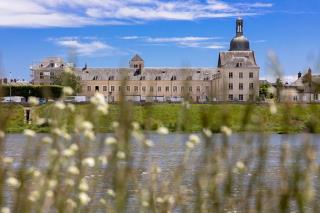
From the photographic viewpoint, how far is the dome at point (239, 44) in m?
133

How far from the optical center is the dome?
436ft

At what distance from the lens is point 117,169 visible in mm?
4496

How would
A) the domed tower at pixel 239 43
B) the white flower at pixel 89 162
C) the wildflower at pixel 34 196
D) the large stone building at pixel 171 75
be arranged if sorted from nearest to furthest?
the white flower at pixel 89 162 → the wildflower at pixel 34 196 → the large stone building at pixel 171 75 → the domed tower at pixel 239 43

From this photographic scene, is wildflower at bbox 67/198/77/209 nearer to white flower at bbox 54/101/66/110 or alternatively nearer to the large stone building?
white flower at bbox 54/101/66/110

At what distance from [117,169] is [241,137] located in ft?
3.12

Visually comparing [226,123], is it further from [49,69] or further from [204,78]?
[49,69]

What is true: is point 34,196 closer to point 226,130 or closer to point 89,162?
point 89,162

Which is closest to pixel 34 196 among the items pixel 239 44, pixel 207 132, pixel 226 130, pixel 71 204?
pixel 71 204

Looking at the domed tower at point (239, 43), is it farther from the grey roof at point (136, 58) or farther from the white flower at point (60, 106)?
the white flower at point (60, 106)

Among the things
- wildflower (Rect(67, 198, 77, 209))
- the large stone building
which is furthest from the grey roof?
wildflower (Rect(67, 198, 77, 209))

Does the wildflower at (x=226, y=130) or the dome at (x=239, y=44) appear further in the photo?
the dome at (x=239, y=44)

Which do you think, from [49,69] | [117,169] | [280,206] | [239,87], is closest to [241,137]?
[280,206]

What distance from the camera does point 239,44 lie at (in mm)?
133500

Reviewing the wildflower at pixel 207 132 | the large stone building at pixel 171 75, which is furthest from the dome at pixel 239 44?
the wildflower at pixel 207 132
